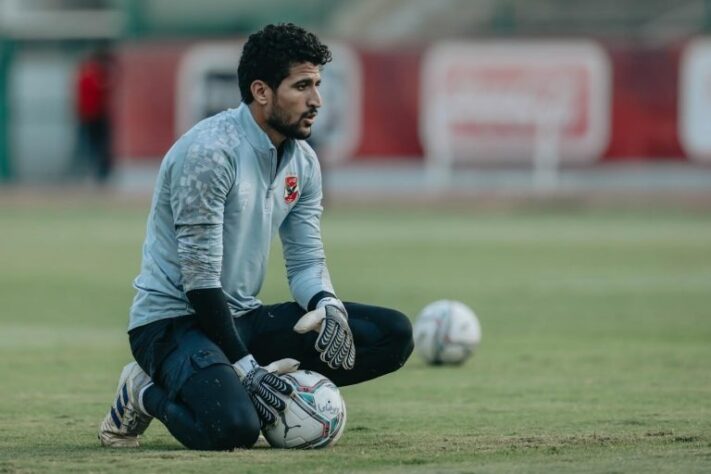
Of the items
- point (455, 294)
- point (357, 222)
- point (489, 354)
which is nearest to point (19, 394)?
point (489, 354)

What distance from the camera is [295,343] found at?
773 centimetres

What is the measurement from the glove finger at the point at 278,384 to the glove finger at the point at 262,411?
9 centimetres

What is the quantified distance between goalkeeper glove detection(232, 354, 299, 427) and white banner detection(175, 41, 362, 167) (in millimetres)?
20690

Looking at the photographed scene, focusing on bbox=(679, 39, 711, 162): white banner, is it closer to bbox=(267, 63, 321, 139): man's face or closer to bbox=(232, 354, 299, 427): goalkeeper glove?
bbox=(267, 63, 321, 139): man's face

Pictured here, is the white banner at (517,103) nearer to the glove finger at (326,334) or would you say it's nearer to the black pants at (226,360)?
the black pants at (226,360)

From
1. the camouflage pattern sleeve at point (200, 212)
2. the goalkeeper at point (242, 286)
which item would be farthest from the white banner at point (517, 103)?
the camouflage pattern sleeve at point (200, 212)

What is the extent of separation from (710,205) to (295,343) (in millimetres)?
21320

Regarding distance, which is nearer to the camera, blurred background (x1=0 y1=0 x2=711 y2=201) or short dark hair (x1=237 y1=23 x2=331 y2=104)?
short dark hair (x1=237 y1=23 x2=331 y2=104)

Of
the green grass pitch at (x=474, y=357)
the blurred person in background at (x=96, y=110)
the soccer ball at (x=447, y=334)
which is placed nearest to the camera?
the green grass pitch at (x=474, y=357)

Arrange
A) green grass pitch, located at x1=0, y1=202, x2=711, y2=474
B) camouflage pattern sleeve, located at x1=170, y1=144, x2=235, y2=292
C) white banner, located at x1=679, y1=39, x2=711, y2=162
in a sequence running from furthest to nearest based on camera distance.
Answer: white banner, located at x1=679, y1=39, x2=711, y2=162 < camouflage pattern sleeve, located at x1=170, y1=144, x2=235, y2=292 < green grass pitch, located at x1=0, y1=202, x2=711, y2=474

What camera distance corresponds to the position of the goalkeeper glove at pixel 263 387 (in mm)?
7152

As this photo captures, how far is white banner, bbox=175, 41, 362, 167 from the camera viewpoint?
28.4 m

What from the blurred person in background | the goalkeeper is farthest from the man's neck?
the blurred person in background

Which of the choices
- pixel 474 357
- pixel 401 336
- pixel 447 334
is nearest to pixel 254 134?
pixel 401 336
